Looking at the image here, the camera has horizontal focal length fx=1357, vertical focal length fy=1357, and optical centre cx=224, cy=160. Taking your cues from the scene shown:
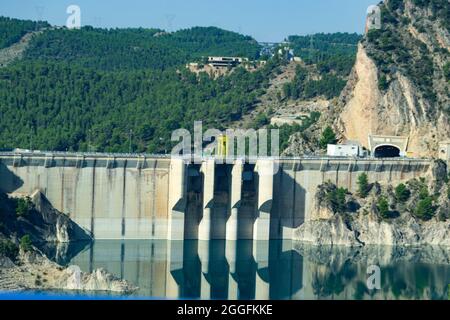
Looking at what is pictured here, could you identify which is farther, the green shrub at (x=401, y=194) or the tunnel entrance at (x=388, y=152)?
the tunnel entrance at (x=388, y=152)

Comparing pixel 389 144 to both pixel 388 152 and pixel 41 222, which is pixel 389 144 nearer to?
pixel 388 152

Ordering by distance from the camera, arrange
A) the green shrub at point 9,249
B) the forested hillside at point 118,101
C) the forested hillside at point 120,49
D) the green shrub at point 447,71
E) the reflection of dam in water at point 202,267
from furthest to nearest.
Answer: the forested hillside at point 120,49 < the forested hillside at point 118,101 < the green shrub at point 447,71 < the reflection of dam in water at point 202,267 < the green shrub at point 9,249

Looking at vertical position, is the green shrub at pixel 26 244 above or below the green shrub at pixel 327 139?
below

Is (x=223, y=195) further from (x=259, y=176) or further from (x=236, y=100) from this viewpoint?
(x=236, y=100)

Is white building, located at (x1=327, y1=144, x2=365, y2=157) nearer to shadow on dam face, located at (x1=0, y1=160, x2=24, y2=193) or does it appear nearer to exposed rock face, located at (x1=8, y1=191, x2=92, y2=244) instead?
exposed rock face, located at (x1=8, y1=191, x2=92, y2=244)

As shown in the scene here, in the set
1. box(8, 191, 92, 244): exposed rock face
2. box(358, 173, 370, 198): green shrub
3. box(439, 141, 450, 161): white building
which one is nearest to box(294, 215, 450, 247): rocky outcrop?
box(358, 173, 370, 198): green shrub

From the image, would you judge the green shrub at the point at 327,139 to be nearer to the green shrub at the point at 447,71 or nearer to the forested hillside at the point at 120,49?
the green shrub at the point at 447,71

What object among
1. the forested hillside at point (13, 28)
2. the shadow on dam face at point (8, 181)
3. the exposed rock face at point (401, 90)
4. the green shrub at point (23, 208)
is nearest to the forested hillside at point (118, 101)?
the forested hillside at point (13, 28)

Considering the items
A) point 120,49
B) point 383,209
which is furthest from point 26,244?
point 120,49
